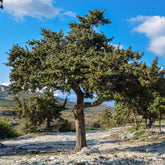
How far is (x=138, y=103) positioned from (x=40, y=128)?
2371 centimetres

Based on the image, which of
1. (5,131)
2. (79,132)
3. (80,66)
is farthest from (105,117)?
(80,66)

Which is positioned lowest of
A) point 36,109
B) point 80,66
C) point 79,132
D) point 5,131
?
point 5,131

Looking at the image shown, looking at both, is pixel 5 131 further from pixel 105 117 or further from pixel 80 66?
pixel 105 117

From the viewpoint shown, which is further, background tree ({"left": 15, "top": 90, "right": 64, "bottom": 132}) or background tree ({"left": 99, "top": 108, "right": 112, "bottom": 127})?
background tree ({"left": 99, "top": 108, "right": 112, "bottom": 127})

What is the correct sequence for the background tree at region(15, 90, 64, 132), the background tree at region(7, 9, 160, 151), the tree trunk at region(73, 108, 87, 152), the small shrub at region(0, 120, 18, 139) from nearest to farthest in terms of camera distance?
the background tree at region(7, 9, 160, 151) < the tree trunk at region(73, 108, 87, 152) < the small shrub at region(0, 120, 18, 139) < the background tree at region(15, 90, 64, 132)

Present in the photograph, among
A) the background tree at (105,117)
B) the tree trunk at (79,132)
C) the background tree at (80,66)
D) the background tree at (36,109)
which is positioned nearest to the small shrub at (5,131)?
the background tree at (36,109)

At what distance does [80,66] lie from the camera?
1219cm

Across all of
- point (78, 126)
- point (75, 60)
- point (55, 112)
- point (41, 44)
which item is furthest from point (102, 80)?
point (55, 112)

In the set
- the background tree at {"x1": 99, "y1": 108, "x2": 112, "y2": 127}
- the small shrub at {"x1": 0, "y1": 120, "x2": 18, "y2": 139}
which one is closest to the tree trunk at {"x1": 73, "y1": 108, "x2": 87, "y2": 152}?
the small shrub at {"x1": 0, "y1": 120, "x2": 18, "y2": 139}

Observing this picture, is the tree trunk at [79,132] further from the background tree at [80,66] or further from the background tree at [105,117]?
the background tree at [105,117]

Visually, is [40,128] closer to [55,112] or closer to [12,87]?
[55,112]

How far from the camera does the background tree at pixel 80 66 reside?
11594 millimetres

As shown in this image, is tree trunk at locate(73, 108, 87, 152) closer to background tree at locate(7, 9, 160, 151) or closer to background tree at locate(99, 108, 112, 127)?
background tree at locate(7, 9, 160, 151)

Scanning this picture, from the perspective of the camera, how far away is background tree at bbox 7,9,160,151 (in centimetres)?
1159
